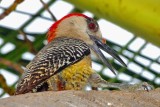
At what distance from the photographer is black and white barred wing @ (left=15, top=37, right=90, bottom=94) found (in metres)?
2.29

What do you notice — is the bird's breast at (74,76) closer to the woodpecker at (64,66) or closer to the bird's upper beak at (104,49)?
the woodpecker at (64,66)

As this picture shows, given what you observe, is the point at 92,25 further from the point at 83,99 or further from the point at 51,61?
the point at 83,99

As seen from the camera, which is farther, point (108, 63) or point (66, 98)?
point (108, 63)

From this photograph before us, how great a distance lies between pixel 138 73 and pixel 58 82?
1.19 ft

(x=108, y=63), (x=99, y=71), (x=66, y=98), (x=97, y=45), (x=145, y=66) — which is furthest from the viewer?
(x=97, y=45)

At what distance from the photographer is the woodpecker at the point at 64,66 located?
2.35 metres

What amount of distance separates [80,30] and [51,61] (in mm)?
1001

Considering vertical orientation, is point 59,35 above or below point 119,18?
above

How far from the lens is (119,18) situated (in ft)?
6.91

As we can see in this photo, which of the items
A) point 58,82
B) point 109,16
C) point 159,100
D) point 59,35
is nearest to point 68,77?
point 58,82

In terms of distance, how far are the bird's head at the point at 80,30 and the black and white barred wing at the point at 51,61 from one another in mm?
286

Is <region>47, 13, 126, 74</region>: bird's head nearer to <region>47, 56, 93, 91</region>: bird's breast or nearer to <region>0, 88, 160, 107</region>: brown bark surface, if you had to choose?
<region>47, 56, 93, 91</region>: bird's breast

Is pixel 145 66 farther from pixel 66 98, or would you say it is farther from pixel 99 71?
pixel 66 98

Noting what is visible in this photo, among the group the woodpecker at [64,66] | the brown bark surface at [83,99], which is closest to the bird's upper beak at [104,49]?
the woodpecker at [64,66]
